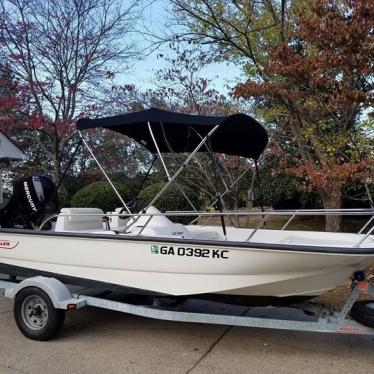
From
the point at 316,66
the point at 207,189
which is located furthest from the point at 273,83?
the point at 207,189

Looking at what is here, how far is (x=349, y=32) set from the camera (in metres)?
6.35

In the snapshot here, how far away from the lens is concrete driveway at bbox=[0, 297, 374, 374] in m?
4.28

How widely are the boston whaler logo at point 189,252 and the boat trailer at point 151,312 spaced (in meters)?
0.56

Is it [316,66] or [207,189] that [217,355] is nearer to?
[316,66]

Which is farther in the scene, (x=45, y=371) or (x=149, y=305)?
(x=149, y=305)

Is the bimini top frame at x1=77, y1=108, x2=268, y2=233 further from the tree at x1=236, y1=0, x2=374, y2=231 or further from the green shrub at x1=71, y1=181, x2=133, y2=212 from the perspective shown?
the green shrub at x1=71, y1=181, x2=133, y2=212

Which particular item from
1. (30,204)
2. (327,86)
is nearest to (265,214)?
(30,204)

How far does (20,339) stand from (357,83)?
18.5 feet

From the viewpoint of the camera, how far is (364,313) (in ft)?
13.9

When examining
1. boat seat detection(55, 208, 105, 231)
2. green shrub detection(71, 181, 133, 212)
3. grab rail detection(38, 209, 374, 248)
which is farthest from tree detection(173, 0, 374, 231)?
green shrub detection(71, 181, 133, 212)

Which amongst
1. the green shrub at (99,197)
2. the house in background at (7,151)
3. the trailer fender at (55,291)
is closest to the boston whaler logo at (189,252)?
the trailer fender at (55,291)

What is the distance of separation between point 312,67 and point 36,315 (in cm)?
476

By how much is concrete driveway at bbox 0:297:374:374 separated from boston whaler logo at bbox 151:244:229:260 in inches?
37.5

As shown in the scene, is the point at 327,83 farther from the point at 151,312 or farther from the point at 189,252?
the point at 151,312
